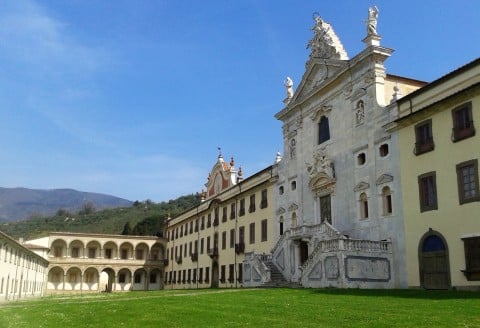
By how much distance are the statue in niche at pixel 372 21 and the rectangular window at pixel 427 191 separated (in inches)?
426

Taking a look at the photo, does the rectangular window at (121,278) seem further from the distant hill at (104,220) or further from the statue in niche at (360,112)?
the statue in niche at (360,112)

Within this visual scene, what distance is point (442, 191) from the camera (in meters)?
27.6

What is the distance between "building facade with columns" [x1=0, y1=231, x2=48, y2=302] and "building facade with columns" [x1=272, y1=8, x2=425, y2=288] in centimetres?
2225

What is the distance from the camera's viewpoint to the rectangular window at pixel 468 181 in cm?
2553

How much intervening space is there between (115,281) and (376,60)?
6159cm

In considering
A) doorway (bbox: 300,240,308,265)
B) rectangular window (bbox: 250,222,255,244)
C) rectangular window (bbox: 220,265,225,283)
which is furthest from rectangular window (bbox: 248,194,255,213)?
doorway (bbox: 300,240,308,265)

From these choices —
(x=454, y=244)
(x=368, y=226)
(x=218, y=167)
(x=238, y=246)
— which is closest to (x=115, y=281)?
(x=218, y=167)

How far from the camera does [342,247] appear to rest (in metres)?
29.9

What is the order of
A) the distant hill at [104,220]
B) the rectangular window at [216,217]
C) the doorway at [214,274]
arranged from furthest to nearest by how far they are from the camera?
the distant hill at [104,220] → the rectangular window at [216,217] → the doorway at [214,274]

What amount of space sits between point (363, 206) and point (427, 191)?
6251 mm

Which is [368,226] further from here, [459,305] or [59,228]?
[59,228]

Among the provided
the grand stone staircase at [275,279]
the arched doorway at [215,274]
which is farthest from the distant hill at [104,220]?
the grand stone staircase at [275,279]

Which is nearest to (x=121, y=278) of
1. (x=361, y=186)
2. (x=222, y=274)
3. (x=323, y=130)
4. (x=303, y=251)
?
(x=222, y=274)

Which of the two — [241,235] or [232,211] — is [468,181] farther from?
[232,211]
